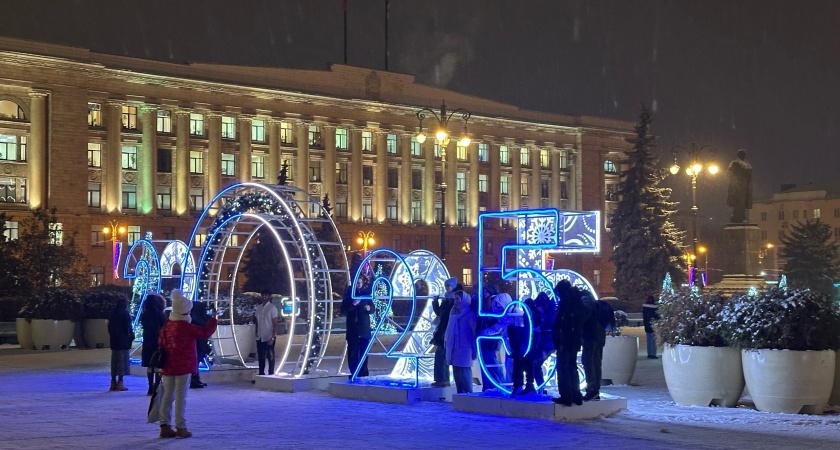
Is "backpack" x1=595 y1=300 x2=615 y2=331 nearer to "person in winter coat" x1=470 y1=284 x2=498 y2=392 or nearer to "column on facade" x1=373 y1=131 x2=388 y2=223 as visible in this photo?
"person in winter coat" x1=470 y1=284 x2=498 y2=392

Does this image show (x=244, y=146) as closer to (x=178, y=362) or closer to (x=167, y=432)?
(x=178, y=362)

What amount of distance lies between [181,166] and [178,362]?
68.5 m

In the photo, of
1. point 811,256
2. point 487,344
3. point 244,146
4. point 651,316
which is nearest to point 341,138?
point 244,146

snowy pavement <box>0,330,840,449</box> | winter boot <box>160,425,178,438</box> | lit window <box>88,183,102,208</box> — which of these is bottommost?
snowy pavement <box>0,330,840,449</box>

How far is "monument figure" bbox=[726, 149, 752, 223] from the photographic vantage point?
34.3m

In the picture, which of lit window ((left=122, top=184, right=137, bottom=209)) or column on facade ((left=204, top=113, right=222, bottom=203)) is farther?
column on facade ((left=204, top=113, right=222, bottom=203))

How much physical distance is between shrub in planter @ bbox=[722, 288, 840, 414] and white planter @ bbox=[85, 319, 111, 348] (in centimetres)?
2020

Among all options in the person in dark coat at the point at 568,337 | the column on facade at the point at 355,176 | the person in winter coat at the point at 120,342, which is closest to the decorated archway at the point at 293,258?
the person in winter coat at the point at 120,342

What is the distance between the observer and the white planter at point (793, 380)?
581 inches

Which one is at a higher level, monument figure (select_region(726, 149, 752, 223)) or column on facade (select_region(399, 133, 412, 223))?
column on facade (select_region(399, 133, 412, 223))

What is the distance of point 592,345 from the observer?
14477 millimetres

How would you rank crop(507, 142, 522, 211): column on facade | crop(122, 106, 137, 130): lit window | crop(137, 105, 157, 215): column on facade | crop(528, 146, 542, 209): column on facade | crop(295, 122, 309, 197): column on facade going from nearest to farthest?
crop(137, 105, 157, 215): column on facade < crop(122, 106, 137, 130): lit window < crop(295, 122, 309, 197): column on facade < crop(507, 142, 522, 211): column on facade < crop(528, 146, 542, 209): column on facade

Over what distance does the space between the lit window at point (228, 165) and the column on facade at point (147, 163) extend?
5955 mm

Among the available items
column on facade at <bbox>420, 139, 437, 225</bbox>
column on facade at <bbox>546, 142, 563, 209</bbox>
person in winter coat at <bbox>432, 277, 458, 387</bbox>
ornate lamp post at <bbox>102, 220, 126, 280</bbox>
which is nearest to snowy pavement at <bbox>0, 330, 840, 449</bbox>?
person in winter coat at <bbox>432, 277, 458, 387</bbox>
